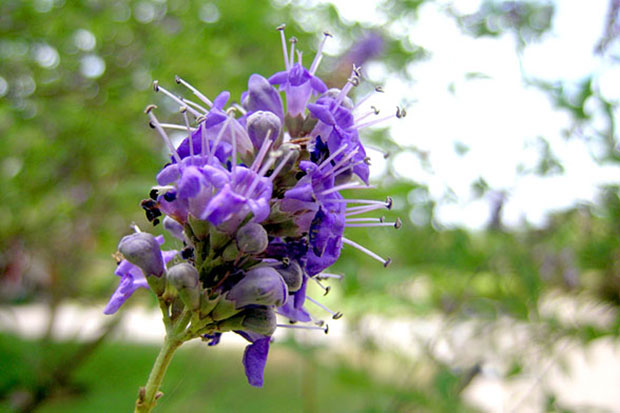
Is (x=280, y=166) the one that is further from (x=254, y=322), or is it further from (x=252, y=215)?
(x=254, y=322)

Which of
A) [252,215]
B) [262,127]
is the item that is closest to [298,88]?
[262,127]

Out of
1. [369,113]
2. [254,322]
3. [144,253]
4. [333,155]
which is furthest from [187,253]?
[369,113]

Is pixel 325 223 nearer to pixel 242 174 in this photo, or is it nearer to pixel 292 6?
pixel 242 174

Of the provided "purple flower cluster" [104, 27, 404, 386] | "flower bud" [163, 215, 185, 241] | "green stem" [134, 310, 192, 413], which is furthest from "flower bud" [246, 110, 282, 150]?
"green stem" [134, 310, 192, 413]

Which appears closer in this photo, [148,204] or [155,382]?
[155,382]

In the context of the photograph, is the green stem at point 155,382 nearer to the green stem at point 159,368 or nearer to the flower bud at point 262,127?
the green stem at point 159,368

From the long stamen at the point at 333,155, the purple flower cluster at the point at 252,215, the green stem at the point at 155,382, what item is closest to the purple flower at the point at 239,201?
the purple flower cluster at the point at 252,215

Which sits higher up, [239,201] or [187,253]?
[239,201]
